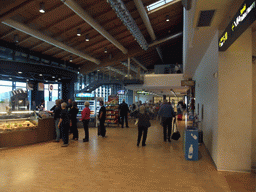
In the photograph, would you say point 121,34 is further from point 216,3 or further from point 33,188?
point 33,188

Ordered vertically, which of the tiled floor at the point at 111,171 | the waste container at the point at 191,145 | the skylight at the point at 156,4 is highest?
the skylight at the point at 156,4

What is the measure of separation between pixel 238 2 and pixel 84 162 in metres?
4.81

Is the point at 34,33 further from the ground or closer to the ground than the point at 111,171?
further from the ground

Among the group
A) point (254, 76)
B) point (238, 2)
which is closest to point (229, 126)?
point (254, 76)

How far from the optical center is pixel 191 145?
5.61 meters

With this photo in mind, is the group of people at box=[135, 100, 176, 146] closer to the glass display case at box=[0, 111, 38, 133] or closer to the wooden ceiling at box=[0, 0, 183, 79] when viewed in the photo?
the glass display case at box=[0, 111, 38, 133]

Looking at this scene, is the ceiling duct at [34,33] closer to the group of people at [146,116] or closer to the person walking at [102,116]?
the person walking at [102,116]

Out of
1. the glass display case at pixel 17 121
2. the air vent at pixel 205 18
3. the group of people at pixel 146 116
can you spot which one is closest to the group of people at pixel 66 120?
the glass display case at pixel 17 121

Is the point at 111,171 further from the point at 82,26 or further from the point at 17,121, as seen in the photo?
the point at 82,26

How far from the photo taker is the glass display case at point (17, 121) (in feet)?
23.0

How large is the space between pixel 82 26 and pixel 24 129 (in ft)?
20.1

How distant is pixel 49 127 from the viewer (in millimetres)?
8117

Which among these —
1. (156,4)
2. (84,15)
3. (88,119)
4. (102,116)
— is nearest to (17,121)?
(88,119)

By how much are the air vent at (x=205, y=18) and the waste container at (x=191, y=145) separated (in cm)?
273
